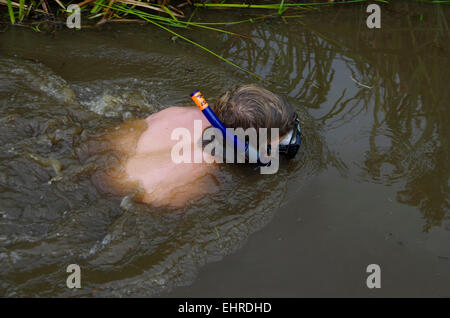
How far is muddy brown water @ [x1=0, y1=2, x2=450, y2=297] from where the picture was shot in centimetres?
218

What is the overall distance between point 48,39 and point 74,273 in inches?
105

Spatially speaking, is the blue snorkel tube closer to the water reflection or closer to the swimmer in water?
the swimmer in water

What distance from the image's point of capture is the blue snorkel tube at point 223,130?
2.50m

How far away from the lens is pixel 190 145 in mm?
2641

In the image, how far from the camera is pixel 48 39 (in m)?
4.01

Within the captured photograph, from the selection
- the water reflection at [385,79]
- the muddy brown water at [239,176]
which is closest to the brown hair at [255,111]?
the muddy brown water at [239,176]

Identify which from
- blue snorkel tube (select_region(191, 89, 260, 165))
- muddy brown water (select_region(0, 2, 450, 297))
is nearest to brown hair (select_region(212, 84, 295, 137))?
blue snorkel tube (select_region(191, 89, 260, 165))

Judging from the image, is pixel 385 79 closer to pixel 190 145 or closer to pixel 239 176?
pixel 239 176

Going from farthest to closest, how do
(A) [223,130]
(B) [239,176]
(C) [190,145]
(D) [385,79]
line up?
(D) [385,79] → (B) [239,176] → (C) [190,145] → (A) [223,130]

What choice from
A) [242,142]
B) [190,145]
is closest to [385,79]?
[242,142]

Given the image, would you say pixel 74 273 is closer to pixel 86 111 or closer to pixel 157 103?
pixel 86 111

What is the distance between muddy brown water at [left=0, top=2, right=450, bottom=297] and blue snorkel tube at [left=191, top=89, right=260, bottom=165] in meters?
0.25

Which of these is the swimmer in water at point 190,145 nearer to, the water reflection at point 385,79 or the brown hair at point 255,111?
the brown hair at point 255,111

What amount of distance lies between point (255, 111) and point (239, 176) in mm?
450
